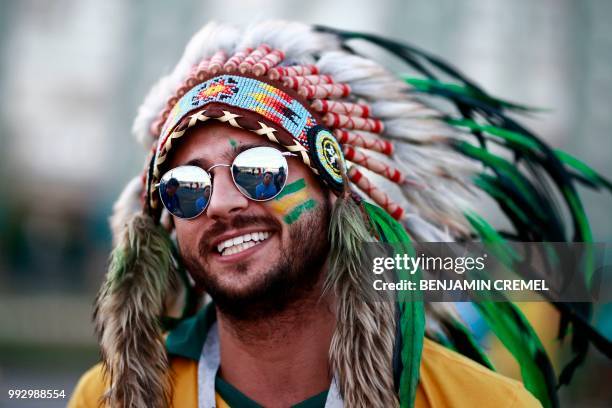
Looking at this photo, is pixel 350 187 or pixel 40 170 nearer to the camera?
pixel 350 187

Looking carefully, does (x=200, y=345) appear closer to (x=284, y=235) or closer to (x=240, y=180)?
(x=284, y=235)

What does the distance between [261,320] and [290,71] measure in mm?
978

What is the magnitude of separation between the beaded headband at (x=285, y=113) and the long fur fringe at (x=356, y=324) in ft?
0.65

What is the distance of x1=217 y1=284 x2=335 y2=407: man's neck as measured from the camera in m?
2.51

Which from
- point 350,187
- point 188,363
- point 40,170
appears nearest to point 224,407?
point 188,363

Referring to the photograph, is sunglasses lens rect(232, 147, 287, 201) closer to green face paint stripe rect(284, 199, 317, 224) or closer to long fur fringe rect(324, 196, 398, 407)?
green face paint stripe rect(284, 199, 317, 224)

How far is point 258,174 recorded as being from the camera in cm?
241

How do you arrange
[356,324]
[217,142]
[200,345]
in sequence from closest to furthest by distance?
[356,324] → [217,142] → [200,345]

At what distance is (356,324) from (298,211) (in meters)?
0.46

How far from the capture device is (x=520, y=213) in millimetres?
2914

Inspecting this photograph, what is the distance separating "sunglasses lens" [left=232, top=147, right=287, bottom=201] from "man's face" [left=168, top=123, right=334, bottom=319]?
26mm

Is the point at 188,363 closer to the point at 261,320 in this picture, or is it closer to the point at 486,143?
the point at 261,320

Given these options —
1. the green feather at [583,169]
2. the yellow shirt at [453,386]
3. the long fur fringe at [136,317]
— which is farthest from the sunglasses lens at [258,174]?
the green feather at [583,169]

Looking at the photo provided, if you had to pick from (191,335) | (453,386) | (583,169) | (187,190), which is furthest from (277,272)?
(583,169)
